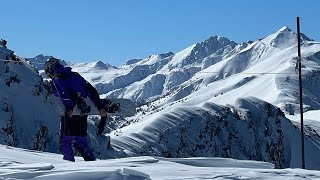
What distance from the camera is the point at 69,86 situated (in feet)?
37.6

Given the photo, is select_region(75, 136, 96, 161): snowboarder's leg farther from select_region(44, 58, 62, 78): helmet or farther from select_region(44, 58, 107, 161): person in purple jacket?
select_region(44, 58, 62, 78): helmet

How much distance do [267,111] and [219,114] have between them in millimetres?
14019

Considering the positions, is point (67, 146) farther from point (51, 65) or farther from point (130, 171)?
point (130, 171)

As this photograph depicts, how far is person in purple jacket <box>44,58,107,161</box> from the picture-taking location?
37.5 feet

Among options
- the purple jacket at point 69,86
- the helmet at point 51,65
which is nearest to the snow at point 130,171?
the purple jacket at point 69,86

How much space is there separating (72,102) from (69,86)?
0.33 m

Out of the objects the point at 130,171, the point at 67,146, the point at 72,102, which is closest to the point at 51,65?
the point at 72,102

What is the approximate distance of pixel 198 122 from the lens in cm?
10412

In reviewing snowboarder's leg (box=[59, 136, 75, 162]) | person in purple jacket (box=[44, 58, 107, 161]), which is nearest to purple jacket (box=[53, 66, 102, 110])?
person in purple jacket (box=[44, 58, 107, 161])

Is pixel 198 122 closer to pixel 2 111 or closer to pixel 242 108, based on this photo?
pixel 242 108

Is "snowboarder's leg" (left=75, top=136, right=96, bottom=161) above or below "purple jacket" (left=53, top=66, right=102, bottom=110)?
below

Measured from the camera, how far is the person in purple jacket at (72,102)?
11430 millimetres

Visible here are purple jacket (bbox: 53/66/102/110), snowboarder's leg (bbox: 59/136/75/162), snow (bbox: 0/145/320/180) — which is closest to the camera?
snow (bbox: 0/145/320/180)

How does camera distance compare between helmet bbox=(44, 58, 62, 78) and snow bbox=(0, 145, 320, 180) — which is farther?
helmet bbox=(44, 58, 62, 78)
